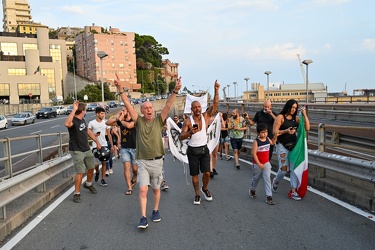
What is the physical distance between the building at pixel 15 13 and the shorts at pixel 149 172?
160147 millimetres

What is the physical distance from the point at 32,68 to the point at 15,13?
78632mm

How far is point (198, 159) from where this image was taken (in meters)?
6.82

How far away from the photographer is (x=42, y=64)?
293 ft

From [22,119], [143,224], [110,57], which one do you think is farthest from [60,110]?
[110,57]

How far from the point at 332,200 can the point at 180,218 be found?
274 cm

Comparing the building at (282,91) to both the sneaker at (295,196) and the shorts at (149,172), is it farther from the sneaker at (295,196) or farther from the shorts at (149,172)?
the shorts at (149,172)

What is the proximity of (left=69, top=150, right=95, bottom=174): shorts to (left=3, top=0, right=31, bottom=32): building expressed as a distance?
518ft

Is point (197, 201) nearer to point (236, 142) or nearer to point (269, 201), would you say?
point (269, 201)

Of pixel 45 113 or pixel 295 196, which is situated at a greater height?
pixel 45 113

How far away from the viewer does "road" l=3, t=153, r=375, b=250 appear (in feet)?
15.5

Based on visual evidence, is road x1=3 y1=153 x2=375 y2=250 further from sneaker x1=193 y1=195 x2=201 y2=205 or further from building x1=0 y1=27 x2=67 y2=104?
building x1=0 y1=27 x2=67 y2=104

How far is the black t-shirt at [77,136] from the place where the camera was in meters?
7.21

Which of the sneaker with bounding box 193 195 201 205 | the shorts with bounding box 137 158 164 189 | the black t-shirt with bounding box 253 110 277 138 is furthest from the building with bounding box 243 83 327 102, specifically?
the shorts with bounding box 137 158 164 189

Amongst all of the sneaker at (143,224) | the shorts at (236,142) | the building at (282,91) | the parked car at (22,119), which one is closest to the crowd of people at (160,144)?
the sneaker at (143,224)
